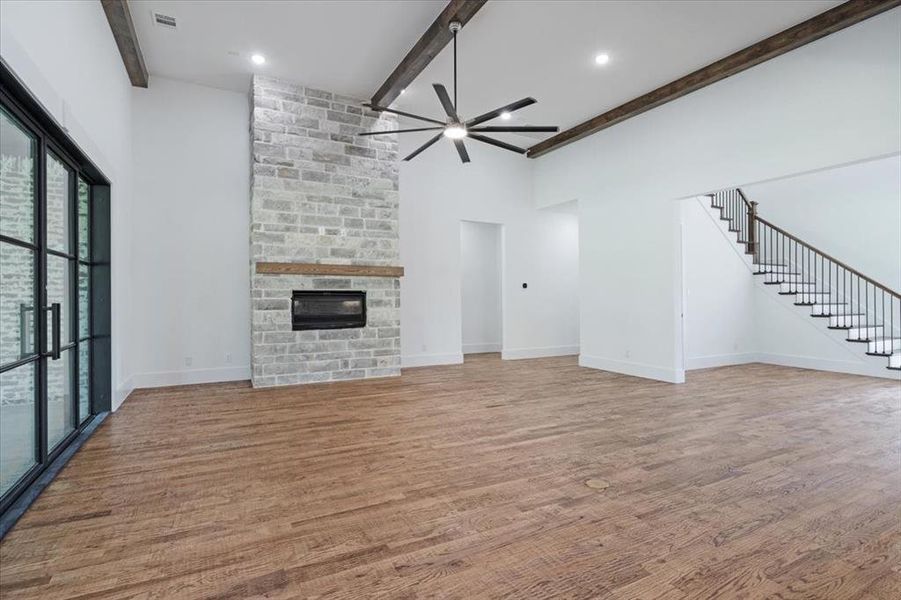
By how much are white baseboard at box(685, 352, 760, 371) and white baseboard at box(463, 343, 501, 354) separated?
11.6 ft

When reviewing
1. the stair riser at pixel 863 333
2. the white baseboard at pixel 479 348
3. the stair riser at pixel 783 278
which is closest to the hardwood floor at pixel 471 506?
the stair riser at pixel 863 333

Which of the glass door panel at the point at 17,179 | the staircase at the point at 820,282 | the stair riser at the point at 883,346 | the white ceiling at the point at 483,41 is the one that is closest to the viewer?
the glass door panel at the point at 17,179

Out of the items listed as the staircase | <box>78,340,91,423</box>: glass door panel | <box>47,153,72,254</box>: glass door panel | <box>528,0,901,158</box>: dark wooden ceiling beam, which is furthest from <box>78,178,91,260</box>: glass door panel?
the staircase

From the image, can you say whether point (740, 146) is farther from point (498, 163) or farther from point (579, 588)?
point (579, 588)

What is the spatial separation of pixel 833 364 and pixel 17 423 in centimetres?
965

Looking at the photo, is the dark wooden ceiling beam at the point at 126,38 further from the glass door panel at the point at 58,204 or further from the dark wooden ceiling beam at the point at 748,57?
the dark wooden ceiling beam at the point at 748,57

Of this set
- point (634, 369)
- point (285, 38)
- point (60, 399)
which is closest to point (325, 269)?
point (285, 38)

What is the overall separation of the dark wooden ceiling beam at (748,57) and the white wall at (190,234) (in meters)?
5.23

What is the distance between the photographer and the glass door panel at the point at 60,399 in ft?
10.6

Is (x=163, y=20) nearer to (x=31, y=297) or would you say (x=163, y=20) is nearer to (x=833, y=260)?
(x=31, y=297)

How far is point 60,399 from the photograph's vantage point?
3.46 meters

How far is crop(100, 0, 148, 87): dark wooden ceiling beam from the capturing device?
3.98 meters

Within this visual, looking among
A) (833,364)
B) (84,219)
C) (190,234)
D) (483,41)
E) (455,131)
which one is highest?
(483,41)

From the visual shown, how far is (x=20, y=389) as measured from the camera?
2711 mm
